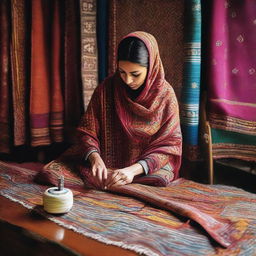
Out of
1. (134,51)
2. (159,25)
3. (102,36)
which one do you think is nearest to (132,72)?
(134,51)

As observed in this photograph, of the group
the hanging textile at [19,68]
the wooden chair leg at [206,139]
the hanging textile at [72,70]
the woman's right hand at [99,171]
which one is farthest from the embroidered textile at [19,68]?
the wooden chair leg at [206,139]

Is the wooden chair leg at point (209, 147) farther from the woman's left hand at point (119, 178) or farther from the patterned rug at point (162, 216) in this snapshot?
the woman's left hand at point (119, 178)

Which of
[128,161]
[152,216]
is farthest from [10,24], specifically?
[152,216]

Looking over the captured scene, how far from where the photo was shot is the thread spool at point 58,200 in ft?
4.48

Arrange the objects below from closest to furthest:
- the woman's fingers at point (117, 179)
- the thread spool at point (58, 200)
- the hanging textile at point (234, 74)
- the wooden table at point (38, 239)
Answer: the wooden table at point (38, 239) < the thread spool at point (58, 200) < the woman's fingers at point (117, 179) < the hanging textile at point (234, 74)

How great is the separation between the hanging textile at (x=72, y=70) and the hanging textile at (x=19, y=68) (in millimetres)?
260

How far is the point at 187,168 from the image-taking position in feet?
7.44

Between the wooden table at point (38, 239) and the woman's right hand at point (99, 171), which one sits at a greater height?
the woman's right hand at point (99, 171)

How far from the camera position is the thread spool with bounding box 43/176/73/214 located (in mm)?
1365

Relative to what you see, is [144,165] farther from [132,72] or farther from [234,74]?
[234,74]

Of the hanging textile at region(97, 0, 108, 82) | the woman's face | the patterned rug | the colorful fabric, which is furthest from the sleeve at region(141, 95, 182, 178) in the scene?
the hanging textile at region(97, 0, 108, 82)

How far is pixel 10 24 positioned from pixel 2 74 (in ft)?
1.04

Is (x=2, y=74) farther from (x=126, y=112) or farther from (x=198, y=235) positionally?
(x=198, y=235)

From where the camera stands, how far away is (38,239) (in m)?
1.26
